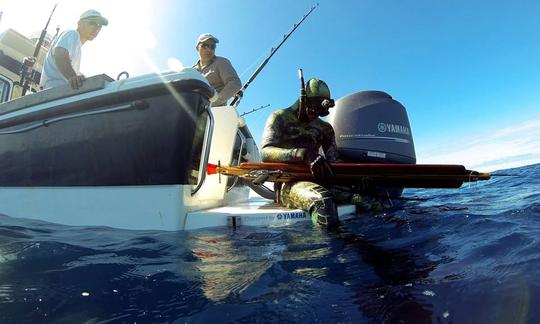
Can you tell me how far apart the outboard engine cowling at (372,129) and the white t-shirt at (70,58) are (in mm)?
3117

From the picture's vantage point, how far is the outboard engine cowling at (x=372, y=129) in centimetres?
414

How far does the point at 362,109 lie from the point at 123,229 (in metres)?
3.05

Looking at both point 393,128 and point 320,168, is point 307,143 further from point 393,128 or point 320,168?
point 393,128

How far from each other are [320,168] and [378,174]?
0.62m

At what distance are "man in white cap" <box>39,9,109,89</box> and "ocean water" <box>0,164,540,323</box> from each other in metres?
1.72

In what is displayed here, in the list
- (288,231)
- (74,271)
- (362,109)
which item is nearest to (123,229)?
(74,271)

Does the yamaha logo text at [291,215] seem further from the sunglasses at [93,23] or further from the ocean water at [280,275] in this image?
the sunglasses at [93,23]

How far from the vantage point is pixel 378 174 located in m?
3.43

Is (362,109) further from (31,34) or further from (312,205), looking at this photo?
(31,34)

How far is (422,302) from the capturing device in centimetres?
141

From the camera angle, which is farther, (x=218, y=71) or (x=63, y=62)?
(x=218, y=71)

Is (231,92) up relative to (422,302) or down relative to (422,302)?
up

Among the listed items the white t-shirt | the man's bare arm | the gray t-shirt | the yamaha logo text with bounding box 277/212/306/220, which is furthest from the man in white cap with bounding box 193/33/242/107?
the yamaha logo text with bounding box 277/212/306/220

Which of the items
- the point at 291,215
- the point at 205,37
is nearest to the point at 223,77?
the point at 205,37
